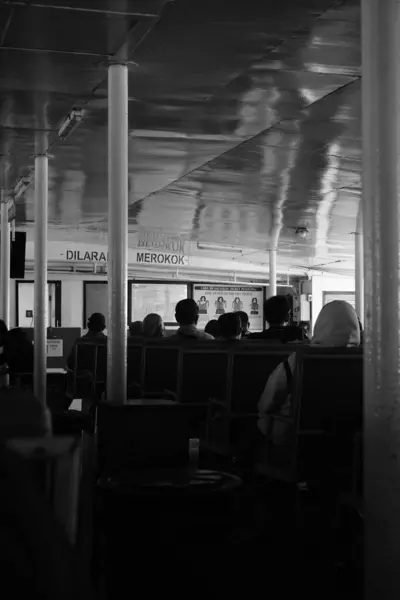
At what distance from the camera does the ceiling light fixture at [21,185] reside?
1220 cm

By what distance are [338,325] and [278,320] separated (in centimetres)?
212

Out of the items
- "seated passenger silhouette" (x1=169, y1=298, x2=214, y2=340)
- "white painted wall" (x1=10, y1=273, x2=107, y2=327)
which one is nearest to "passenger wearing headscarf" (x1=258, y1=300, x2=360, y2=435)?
"seated passenger silhouette" (x1=169, y1=298, x2=214, y2=340)

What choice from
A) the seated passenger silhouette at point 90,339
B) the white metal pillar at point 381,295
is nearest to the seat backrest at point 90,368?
the seated passenger silhouette at point 90,339

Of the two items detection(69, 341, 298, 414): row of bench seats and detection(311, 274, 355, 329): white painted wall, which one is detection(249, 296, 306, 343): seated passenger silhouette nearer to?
detection(69, 341, 298, 414): row of bench seats

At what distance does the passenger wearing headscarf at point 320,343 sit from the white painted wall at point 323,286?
18.9m

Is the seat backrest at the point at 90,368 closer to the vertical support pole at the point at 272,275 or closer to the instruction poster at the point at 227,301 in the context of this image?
the vertical support pole at the point at 272,275

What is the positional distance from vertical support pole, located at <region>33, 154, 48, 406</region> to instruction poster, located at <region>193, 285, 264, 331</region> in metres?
11.6

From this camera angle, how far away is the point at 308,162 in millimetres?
11141

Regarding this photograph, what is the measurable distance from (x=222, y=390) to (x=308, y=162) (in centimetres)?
548

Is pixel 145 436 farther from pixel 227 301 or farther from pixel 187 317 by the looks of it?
pixel 227 301

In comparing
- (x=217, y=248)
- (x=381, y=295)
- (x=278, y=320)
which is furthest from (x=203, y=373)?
(x=217, y=248)

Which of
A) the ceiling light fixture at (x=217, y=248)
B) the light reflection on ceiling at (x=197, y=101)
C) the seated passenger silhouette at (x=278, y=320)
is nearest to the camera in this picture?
the light reflection on ceiling at (x=197, y=101)

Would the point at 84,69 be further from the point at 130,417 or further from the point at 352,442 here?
the point at 352,442

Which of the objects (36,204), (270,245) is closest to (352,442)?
(36,204)
